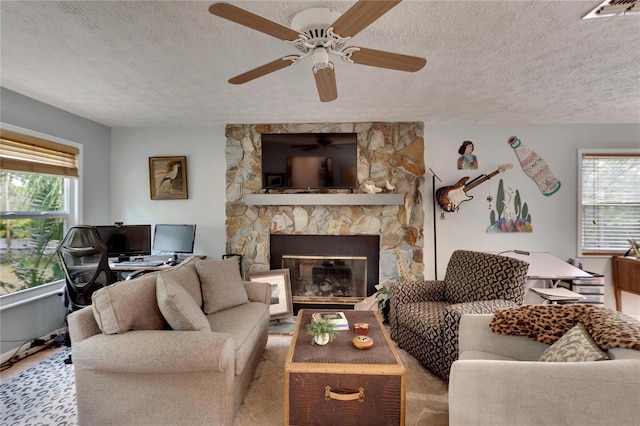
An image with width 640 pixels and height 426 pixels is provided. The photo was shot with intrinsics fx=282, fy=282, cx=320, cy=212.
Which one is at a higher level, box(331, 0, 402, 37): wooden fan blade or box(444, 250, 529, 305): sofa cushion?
box(331, 0, 402, 37): wooden fan blade

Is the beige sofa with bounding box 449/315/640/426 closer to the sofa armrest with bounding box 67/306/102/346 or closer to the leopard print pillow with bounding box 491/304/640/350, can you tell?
the leopard print pillow with bounding box 491/304/640/350

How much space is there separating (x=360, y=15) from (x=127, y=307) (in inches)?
75.1

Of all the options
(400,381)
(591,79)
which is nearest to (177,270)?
(400,381)

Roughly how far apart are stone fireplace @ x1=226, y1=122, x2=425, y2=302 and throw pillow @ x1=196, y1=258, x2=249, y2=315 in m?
1.11

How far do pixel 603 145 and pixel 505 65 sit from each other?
102 inches

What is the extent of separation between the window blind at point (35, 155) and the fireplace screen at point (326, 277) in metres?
2.58

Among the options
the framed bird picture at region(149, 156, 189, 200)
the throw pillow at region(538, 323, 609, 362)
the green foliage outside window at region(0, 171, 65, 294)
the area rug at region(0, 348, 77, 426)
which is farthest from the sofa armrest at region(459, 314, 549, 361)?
the green foliage outside window at region(0, 171, 65, 294)

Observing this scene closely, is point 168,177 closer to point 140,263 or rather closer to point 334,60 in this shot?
point 140,263

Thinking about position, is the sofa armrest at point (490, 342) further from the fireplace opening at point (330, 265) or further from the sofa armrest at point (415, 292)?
the fireplace opening at point (330, 265)

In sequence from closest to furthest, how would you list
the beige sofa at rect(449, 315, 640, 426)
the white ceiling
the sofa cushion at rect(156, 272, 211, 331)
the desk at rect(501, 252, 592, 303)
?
the beige sofa at rect(449, 315, 640, 426) < the white ceiling < the sofa cushion at rect(156, 272, 211, 331) < the desk at rect(501, 252, 592, 303)

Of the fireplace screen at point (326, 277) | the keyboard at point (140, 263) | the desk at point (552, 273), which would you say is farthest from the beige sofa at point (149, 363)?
the desk at point (552, 273)

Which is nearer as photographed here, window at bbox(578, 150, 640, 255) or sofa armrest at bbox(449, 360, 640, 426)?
sofa armrest at bbox(449, 360, 640, 426)

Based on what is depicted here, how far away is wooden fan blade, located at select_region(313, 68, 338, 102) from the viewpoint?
152 cm

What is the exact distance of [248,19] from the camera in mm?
1162
